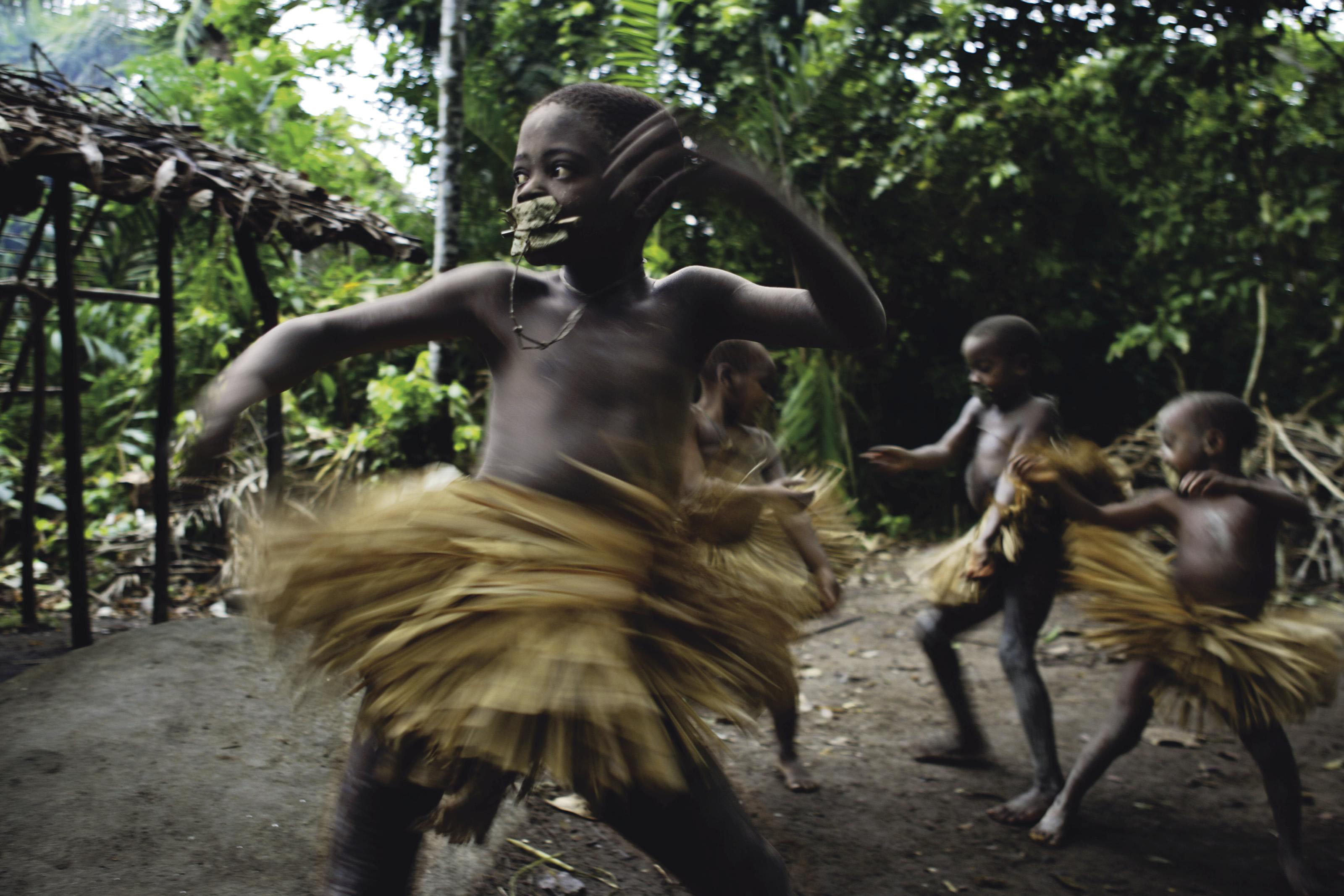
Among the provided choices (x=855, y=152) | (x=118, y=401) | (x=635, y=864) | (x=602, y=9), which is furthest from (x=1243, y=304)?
(x=118, y=401)

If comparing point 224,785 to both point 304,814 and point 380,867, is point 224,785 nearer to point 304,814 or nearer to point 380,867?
point 304,814

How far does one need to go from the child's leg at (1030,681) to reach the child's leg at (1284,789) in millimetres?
661

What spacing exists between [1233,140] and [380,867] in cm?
803

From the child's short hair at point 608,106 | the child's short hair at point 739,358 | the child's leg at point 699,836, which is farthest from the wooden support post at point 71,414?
the child's leg at point 699,836

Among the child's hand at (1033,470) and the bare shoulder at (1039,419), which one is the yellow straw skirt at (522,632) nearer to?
the child's hand at (1033,470)

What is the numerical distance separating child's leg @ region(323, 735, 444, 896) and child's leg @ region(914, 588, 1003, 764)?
2.49 m

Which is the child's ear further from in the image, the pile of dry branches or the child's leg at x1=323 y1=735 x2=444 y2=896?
the pile of dry branches

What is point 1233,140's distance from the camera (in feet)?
23.2

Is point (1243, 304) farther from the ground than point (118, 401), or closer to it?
farther from the ground

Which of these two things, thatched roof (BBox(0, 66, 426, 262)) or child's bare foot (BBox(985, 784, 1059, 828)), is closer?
thatched roof (BBox(0, 66, 426, 262))

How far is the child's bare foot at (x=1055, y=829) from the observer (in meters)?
2.93

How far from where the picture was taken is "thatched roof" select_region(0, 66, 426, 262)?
2.91 m

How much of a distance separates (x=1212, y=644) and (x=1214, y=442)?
640 millimetres

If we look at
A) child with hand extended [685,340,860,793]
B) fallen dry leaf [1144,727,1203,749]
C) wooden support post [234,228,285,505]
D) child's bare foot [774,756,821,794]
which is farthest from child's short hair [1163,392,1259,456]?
wooden support post [234,228,285,505]
